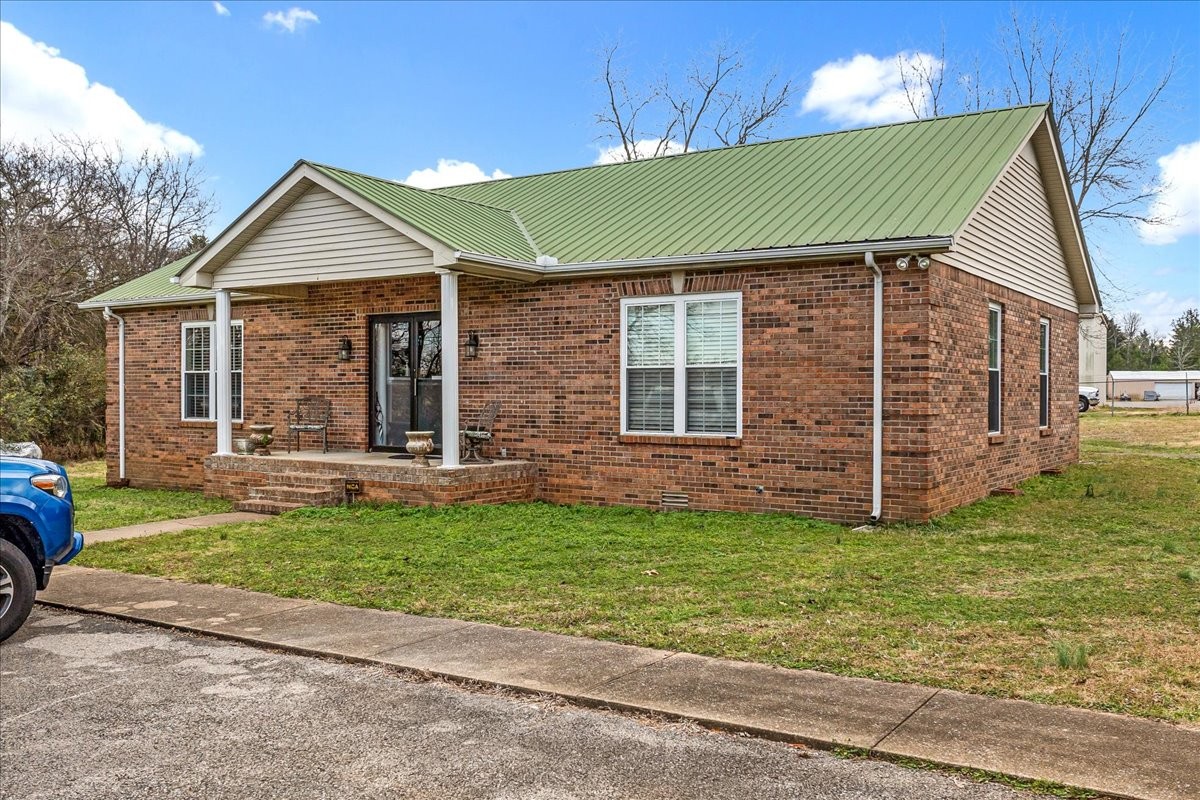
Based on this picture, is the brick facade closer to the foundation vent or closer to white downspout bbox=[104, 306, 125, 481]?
the foundation vent

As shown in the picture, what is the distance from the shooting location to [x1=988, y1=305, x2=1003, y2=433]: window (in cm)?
1386

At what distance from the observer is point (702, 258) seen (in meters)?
12.0

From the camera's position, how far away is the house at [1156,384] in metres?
74.6

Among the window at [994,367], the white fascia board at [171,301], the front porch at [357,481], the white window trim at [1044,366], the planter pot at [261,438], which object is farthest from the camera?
the white window trim at [1044,366]

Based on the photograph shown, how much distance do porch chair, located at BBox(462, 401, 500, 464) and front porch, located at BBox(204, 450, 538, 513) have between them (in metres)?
0.42

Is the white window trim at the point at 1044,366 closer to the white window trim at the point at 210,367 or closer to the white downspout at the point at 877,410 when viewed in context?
the white downspout at the point at 877,410

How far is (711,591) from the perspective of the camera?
26.4 feet

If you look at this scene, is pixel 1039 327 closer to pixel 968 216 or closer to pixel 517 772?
pixel 968 216

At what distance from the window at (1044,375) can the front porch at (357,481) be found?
28.7ft

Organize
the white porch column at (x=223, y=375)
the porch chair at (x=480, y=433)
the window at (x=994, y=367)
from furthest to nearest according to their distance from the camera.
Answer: the white porch column at (x=223, y=375), the window at (x=994, y=367), the porch chair at (x=480, y=433)

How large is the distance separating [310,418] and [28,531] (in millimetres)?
8784

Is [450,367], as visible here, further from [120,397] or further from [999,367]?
[120,397]

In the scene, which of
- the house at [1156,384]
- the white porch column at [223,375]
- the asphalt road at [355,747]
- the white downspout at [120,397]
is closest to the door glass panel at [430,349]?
the white porch column at [223,375]

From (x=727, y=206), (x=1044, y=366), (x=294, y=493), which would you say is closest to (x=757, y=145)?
(x=727, y=206)
